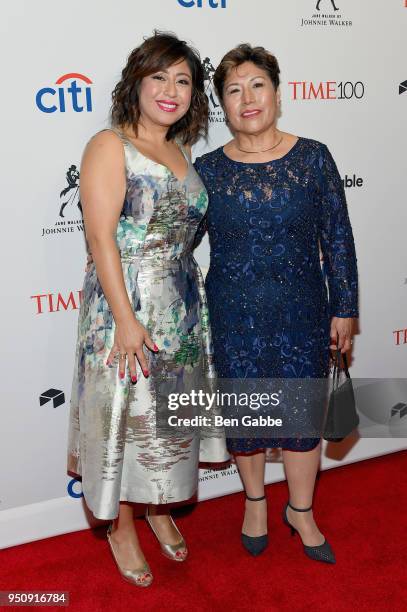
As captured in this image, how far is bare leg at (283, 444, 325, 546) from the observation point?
2635 mm

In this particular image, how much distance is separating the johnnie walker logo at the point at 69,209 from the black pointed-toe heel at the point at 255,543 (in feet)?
4.10

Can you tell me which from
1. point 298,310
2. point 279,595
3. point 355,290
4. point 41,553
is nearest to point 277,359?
point 298,310

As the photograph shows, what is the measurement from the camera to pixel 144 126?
2.34 m

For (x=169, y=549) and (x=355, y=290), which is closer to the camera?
(x=355, y=290)

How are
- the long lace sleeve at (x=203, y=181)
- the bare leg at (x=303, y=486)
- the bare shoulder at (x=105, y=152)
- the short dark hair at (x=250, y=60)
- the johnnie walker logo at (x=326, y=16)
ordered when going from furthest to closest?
the johnnie walker logo at (x=326, y=16), the bare leg at (x=303, y=486), the long lace sleeve at (x=203, y=181), the short dark hair at (x=250, y=60), the bare shoulder at (x=105, y=152)

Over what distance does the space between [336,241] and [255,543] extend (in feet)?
3.89

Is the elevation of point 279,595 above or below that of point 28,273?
below

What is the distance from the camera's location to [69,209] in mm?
2738

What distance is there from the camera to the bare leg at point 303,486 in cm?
263

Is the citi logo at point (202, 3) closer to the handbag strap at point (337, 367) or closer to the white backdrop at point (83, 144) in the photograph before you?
the white backdrop at point (83, 144)

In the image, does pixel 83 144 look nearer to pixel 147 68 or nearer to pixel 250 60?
pixel 147 68

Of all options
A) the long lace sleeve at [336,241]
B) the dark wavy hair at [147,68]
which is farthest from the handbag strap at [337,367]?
the dark wavy hair at [147,68]

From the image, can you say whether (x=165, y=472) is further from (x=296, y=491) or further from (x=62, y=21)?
(x=62, y=21)

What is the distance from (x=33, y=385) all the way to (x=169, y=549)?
82cm
